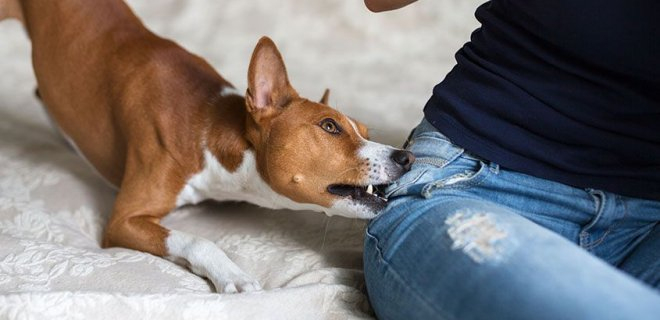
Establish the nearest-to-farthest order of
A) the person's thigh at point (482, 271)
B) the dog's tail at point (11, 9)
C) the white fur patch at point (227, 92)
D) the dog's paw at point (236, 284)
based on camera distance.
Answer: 1. the person's thigh at point (482, 271)
2. the dog's paw at point (236, 284)
3. the white fur patch at point (227, 92)
4. the dog's tail at point (11, 9)

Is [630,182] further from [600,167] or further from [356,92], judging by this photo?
[356,92]

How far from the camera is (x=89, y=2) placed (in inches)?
92.4

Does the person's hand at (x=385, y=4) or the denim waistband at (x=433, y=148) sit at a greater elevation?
the person's hand at (x=385, y=4)

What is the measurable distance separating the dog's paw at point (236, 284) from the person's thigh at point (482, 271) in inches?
10.1

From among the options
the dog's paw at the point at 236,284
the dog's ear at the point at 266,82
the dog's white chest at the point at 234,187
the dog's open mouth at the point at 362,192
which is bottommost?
the dog's paw at the point at 236,284

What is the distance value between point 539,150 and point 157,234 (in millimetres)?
883

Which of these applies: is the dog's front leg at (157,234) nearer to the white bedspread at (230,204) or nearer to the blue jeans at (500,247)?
the white bedspread at (230,204)

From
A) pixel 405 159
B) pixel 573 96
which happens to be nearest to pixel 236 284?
pixel 405 159

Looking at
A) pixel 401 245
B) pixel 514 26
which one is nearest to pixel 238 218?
pixel 401 245

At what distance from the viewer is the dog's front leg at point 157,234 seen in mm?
1809

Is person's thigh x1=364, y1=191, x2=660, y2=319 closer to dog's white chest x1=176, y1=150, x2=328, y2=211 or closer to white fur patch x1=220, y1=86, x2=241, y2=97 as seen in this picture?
dog's white chest x1=176, y1=150, x2=328, y2=211

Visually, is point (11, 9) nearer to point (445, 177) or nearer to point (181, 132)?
point (181, 132)

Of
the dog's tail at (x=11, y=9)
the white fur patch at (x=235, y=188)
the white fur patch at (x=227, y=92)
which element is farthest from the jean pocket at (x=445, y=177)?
the dog's tail at (x=11, y=9)

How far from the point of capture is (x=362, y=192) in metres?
1.77
